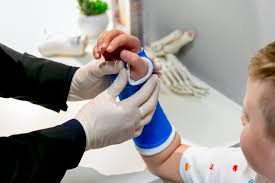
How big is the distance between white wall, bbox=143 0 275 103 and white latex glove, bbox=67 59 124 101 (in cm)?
39

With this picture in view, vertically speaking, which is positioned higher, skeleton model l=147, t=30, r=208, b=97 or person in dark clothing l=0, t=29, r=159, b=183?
person in dark clothing l=0, t=29, r=159, b=183

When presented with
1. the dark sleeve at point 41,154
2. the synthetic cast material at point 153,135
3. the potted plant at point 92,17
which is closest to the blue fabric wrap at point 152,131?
the synthetic cast material at point 153,135

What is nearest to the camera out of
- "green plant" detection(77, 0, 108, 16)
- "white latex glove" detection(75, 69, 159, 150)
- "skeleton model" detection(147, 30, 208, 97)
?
"white latex glove" detection(75, 69, 159, 150)

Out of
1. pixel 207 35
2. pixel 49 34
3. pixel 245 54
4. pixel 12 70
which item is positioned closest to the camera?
pixel 12 70

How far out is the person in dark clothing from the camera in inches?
30.2

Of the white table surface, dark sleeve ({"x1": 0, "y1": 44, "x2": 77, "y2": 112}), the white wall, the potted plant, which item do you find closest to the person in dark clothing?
dark sleeve ({"x1": 0, "y1": 44, "x2": 77, "y2": 112})

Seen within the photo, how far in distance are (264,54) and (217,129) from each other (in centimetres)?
52

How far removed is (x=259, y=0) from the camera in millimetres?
1089

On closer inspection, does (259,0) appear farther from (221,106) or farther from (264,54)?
(264,54)

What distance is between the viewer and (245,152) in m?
0.74

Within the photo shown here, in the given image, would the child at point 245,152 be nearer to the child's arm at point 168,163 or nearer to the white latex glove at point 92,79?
the child's arm at point 168,163

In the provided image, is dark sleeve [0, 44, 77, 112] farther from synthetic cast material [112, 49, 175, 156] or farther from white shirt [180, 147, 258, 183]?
white shirt [180, 147, 258, 183]

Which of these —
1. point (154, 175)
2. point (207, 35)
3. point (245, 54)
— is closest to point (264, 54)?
point (154, 175)

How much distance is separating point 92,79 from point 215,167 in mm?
313
